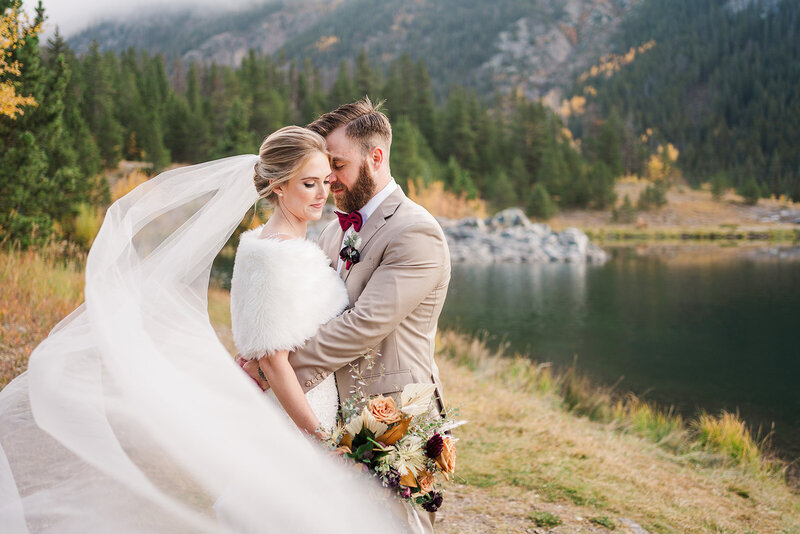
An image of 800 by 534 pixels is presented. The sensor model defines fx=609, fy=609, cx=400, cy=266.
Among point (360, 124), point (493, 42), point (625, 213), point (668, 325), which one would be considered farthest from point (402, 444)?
point (493, 42)

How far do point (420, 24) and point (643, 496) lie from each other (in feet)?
666

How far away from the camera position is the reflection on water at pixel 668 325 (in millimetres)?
11375

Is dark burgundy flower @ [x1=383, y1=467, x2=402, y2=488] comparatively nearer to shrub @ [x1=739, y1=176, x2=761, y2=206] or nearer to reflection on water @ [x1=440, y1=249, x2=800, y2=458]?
reflection on water @ [x1=440, y1=249, x2=800, y2=458]

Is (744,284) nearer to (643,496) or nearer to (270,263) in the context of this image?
(643,496)

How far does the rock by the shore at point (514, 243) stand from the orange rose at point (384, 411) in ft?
102

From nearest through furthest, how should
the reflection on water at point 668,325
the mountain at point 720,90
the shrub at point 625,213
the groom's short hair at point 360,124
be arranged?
the groom's short hair at point 360,124 < the reflection on water at point 668,325 < the shrub at point 625,213 < the mountain at point 720,90

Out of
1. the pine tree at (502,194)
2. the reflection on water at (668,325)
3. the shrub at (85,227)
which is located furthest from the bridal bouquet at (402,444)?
the pine tree at (502,194)

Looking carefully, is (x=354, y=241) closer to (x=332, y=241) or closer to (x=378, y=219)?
(x=378, y=219)

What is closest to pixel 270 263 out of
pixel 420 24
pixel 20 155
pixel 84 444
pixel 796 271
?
pixel 84 444

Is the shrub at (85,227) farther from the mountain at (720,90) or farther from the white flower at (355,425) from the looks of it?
the mountain at (720,90)

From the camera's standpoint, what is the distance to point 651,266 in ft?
92.2

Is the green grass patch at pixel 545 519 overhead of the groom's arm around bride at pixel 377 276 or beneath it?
beneath

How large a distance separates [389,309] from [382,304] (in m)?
0.04

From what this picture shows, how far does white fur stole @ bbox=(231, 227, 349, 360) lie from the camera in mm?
2422
